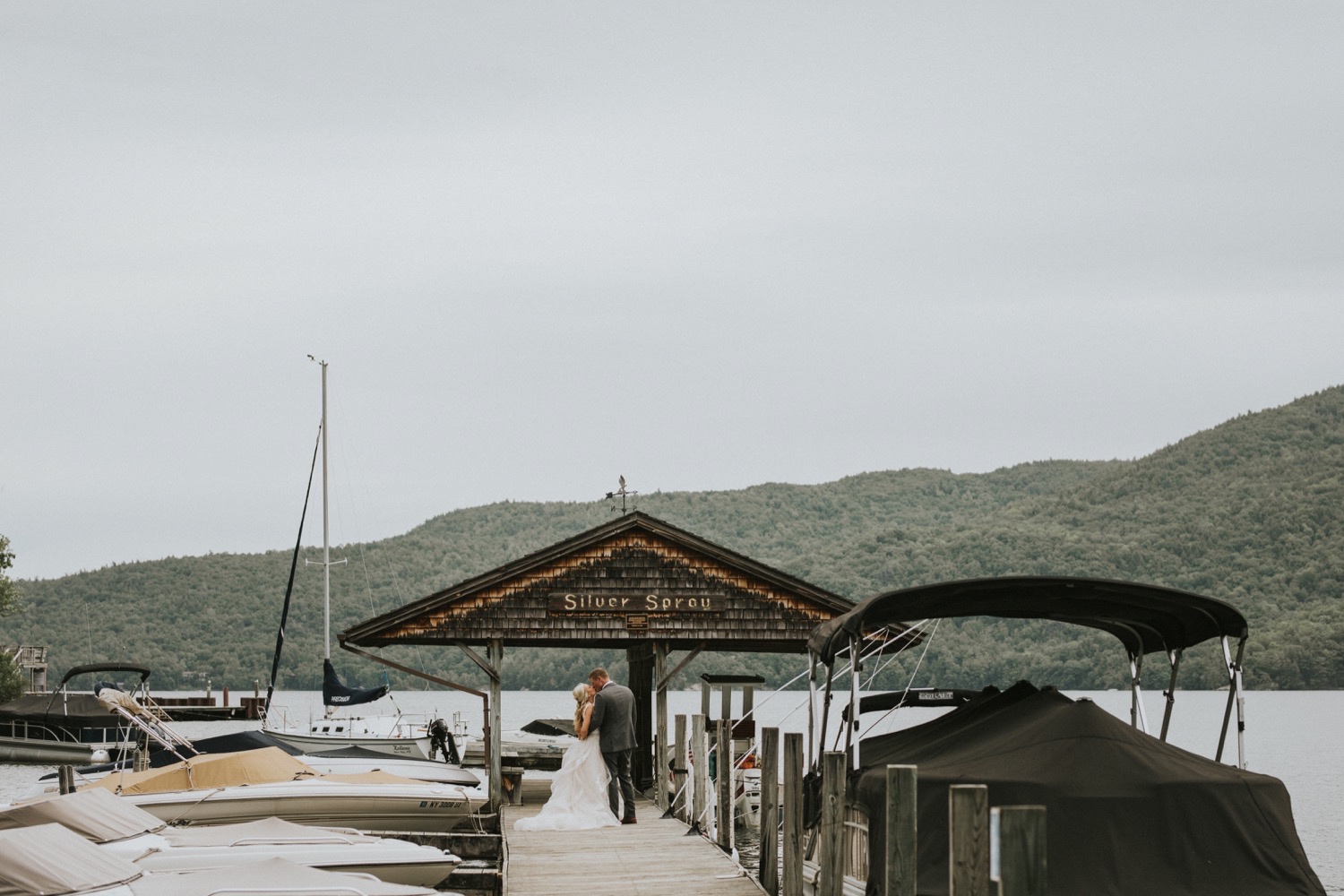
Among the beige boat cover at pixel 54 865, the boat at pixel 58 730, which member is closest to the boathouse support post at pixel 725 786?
the beige boat cover at pixel 54 865

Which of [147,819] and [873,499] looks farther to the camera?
[873,499]

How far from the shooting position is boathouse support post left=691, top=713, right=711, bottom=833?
62.7 feet

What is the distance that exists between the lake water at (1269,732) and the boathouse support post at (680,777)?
1.67 metres

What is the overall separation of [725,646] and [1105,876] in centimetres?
1192

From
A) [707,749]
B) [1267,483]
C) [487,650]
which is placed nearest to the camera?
[707,749]

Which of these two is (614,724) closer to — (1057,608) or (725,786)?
(725,786)

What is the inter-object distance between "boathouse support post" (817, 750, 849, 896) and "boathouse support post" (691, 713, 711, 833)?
19.2 ft

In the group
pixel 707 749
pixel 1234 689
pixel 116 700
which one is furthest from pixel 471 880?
pixel 116 700

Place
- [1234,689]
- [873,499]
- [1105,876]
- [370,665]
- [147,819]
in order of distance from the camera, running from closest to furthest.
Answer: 1. [1105,876]
2. [1234,689]
3. [147,819]
4. [370,665]
5. [873,499]

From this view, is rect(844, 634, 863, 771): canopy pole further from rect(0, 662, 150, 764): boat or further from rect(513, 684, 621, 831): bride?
rect(0, 662, 150, 764): boat

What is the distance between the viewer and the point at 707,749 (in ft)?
66.7

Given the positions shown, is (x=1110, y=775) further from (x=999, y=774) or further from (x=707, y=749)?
(x=707, y=749)

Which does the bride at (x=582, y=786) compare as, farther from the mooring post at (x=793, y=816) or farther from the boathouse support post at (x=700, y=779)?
the mooring post at (x=793, y=816)

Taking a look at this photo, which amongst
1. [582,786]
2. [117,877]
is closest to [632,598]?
[582,786]
